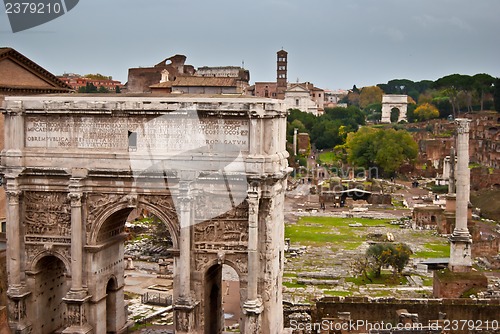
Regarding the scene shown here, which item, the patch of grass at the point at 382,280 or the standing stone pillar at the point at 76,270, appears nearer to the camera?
the standing stone pillar at the point at 76,270

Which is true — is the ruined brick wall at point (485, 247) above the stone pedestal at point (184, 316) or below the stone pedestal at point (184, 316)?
below

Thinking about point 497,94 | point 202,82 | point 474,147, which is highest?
point 497,94

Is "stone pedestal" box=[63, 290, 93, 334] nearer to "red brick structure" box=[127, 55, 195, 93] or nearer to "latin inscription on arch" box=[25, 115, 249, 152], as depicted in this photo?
"latin inscription on arch" box=[25, 115, 249, 152]

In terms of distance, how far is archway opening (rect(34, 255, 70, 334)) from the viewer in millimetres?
19766

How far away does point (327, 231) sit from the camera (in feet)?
146

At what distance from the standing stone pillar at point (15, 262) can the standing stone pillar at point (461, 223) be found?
57.5ft

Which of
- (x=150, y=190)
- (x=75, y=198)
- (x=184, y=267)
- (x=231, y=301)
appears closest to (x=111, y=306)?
(x=184, y=267)

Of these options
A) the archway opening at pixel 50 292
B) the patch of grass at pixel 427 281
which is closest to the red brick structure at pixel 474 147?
the patch of grass at pixel 427 281

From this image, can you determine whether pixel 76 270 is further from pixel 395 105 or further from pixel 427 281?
pixel 395 105

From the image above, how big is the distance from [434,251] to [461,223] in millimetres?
9649

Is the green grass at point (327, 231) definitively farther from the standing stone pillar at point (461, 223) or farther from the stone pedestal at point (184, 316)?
the stone pedestal at point (184, 316)

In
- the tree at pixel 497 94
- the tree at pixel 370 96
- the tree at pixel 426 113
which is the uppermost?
the tree at pixel 370 96

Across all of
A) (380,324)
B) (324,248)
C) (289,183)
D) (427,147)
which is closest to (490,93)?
(427,147)

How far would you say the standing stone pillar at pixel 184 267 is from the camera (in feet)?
60.1
